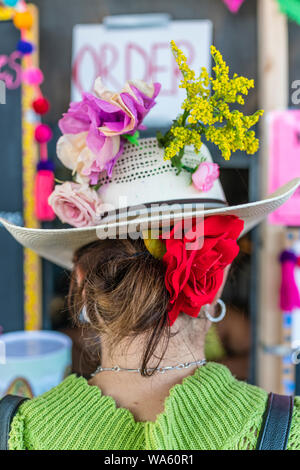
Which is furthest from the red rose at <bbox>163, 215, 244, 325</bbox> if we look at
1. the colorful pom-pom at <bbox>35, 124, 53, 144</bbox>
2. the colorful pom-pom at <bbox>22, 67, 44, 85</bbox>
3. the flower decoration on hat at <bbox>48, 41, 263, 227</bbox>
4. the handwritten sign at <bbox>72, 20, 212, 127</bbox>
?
the colorful pom-pom at <bbox>22, 67, 44, 85</bbox>

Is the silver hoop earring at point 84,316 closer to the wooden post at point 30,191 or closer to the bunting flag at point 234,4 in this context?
the wooden post at point 30,191

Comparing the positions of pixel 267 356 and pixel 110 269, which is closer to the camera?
pixel 110 269

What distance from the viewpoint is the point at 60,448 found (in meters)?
0.73

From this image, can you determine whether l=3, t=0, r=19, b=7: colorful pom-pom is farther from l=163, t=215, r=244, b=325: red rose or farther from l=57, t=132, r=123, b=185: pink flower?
l=163, t=215, r=244, b=325: red rose

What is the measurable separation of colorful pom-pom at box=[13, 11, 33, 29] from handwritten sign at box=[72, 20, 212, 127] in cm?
19

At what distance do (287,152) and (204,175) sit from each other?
833 mm

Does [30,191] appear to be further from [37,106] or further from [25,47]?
[25,47]

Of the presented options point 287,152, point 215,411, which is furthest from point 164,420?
point 287,152

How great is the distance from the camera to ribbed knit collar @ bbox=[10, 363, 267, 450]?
0.69 metres

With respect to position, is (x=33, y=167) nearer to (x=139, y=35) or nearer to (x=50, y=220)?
(x=50, y=220)

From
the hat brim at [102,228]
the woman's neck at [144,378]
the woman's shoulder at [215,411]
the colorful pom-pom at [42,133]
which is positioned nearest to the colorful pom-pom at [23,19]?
the colorful pom-pom at [42,133]

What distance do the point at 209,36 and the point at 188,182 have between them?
39.8 inches
